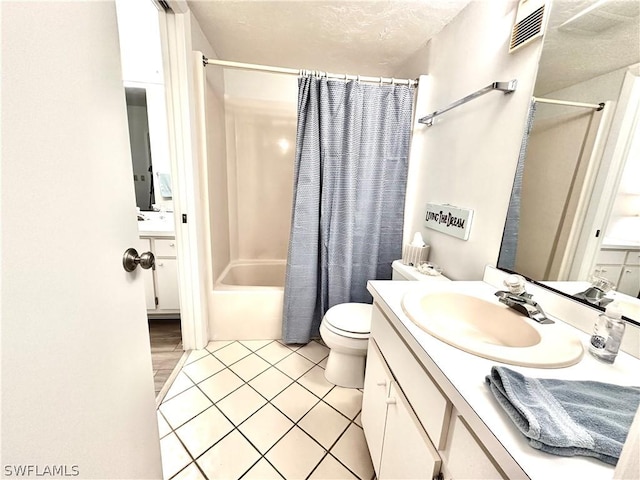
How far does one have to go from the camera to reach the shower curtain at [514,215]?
98cm

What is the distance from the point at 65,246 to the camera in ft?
1.50

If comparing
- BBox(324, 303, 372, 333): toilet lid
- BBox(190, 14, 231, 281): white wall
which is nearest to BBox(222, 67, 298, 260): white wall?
BBox(190, 14, 231, 281): white wall

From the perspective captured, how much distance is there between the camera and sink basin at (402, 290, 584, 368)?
60 centimetres

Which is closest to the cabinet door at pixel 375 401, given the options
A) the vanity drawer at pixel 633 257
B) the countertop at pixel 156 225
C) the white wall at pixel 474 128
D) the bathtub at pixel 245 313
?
the white wall at pixel 474 128

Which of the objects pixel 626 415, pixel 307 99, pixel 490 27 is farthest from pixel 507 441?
pixel 307 99

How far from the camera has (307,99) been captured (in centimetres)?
157

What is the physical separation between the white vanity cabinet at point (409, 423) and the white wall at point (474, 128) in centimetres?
65

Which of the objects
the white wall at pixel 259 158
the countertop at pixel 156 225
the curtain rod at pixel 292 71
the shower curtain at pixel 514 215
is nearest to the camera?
the shower curtain at pixel 514 215

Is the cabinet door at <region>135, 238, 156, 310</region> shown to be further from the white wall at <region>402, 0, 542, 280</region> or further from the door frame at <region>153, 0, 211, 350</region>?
the white wall at <region>402, 0, 542, 280</region>

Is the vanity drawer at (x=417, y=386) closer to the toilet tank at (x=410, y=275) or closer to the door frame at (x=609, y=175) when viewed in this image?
the toilet tank at (x=410, y=275)

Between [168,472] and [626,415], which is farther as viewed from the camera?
[168,472]

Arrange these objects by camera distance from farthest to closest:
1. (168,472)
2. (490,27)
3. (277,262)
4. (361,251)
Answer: (277,262), (361,251), (490,27), (168,472)

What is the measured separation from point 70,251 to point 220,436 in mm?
1176

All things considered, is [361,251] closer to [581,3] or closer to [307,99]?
[307,99]
